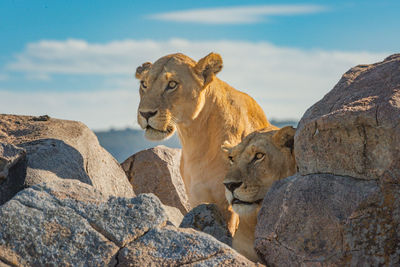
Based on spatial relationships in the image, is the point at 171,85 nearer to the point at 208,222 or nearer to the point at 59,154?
the point at 59,154

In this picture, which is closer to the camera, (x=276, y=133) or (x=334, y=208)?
(x=334, y=208)

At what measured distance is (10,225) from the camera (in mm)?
5258

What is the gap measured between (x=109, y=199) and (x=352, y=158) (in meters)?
2.12

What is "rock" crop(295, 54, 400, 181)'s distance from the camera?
19.4 feet

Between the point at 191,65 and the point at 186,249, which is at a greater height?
the point at 191,65

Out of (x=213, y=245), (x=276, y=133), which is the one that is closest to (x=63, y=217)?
(x=213, y=245)

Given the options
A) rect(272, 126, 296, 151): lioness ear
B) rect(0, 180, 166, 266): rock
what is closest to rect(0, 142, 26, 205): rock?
rect(0, 180, 166, 266): rock

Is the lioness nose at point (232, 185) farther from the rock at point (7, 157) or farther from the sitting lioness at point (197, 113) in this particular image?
the rock at point (7, 157)

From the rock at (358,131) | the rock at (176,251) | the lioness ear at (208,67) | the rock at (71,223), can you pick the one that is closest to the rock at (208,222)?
the rock at (358,131)

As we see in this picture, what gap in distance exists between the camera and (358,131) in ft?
19.9

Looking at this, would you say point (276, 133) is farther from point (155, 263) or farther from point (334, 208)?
point (155, 263)

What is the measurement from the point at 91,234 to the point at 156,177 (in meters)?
5.93

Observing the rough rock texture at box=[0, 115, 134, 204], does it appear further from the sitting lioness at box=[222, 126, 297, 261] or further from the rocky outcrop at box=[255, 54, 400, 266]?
the rocky outcrop at box=[255, 54, 400, 266]

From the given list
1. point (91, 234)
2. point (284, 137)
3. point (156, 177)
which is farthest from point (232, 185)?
point (156, 177)
